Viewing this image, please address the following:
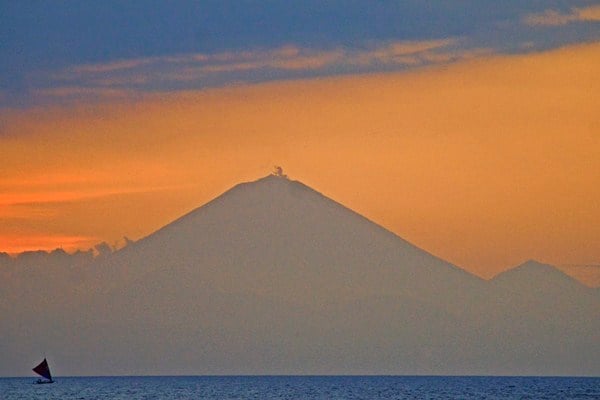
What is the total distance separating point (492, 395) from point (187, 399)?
32.2 meters

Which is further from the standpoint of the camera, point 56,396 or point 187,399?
point 56,396

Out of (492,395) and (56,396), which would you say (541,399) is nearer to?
(492,395)

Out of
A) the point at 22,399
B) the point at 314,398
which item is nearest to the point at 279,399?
the point at 314,398

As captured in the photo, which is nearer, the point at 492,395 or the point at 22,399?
the point at 22,399

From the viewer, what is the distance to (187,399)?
130m

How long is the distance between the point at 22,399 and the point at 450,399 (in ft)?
132

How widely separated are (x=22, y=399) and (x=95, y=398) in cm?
680

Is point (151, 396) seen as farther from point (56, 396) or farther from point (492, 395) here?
point (492, 395)

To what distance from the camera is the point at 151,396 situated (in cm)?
13825

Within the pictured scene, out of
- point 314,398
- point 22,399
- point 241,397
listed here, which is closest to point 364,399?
point 314,398

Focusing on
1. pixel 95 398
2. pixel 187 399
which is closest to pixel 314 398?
pixel 187 399

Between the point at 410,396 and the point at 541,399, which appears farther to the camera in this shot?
the point at 410,396

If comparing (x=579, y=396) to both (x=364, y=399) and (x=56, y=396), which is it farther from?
(x=56, y=396)

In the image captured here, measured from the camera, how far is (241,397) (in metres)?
135
